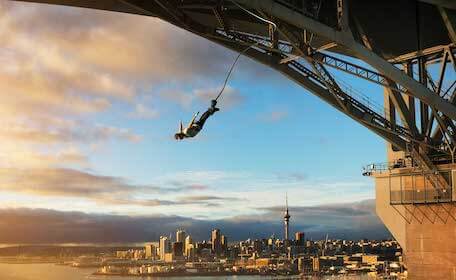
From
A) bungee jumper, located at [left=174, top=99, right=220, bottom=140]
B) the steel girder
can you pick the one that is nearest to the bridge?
the steel girder

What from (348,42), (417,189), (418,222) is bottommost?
(418,222)

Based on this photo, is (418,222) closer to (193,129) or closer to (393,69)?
(393,69)

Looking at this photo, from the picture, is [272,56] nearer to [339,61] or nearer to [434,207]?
[339,61]

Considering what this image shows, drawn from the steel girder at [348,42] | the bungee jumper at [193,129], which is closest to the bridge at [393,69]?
the steel girder at [348,42]

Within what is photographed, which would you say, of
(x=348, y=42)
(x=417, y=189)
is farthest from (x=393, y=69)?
(x=417, y=189)

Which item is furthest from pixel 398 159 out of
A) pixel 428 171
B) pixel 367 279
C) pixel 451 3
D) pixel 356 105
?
pixel 367 279

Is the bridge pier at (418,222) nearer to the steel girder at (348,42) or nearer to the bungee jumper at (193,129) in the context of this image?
the steel girder at (348,42)

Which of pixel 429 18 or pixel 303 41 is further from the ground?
pixel 429 18

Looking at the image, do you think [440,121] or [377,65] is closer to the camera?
[377,65]

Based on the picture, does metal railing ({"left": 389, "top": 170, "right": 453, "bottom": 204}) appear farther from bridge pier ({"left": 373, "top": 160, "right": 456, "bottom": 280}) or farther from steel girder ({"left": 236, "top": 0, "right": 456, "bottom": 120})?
steel girder ({"left": 236, "top": 0, "right": 456, "bottom": 120})
